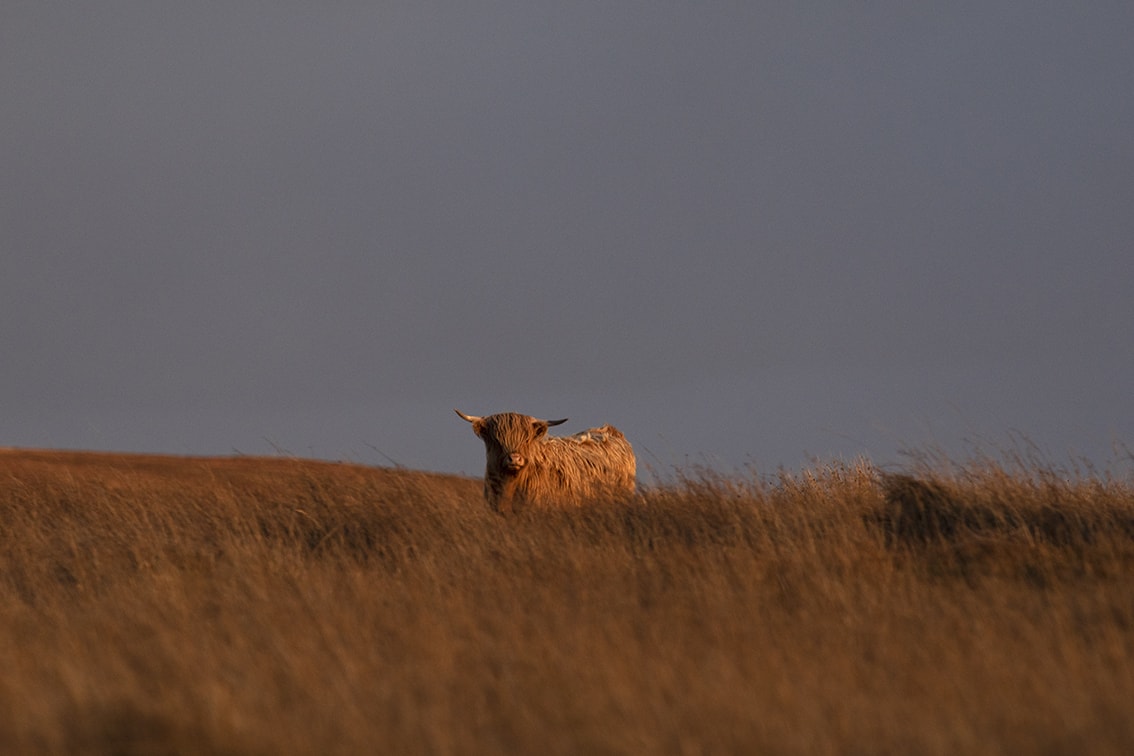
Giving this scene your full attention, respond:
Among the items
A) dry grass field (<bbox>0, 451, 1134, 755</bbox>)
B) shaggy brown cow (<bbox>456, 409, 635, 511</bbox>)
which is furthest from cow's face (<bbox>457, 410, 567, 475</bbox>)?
dry grass field (<bbox>0, 451, 1134, 755</bbox>)

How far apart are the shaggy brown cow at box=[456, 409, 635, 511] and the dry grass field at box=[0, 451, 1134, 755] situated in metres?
0.42

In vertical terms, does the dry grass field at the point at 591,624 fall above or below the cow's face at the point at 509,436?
below

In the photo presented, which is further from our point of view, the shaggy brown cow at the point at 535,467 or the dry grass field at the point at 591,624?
the shaggy brown cow at the point at 535,467

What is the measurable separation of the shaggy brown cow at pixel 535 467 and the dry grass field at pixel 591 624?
0.42 m

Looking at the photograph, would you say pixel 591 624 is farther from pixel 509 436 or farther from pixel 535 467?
pixel 535 467

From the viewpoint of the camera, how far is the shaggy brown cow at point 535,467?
12.0m

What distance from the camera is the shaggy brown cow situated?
12.0 meters

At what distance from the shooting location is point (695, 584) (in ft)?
27.2

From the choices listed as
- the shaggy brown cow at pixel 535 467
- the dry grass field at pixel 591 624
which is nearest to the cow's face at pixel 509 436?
the shaggy brown cow at pixel 535 467

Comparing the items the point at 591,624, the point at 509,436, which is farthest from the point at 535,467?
the point at 591,624

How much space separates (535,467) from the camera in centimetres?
1247

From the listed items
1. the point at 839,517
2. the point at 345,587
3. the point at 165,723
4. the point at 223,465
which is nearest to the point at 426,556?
the point at 345,587

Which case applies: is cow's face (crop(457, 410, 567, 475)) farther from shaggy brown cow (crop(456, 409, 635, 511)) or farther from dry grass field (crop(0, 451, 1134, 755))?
dry grass field (crop(0, 451, 1134, 755))

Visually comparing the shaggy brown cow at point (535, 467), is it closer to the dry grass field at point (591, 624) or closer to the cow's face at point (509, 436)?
the cow's face at point (509, 436)
